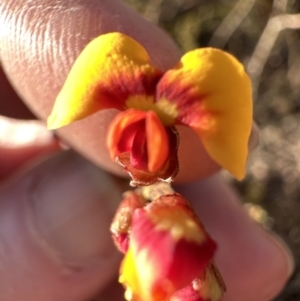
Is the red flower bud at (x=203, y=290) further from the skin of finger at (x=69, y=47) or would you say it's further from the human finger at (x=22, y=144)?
the human finger at (x=22, y=144)

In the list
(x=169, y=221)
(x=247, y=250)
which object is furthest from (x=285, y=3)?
(x=169, y=221)

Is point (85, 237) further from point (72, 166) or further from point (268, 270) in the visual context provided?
point (268, 270)

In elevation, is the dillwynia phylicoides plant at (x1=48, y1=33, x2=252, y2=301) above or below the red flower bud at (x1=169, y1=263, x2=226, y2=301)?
above

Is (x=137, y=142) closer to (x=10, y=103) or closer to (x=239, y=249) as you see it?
(x=239, y=249)

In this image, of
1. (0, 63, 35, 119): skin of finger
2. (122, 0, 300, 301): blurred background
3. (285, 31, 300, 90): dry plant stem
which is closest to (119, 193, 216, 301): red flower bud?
(0, 63, 35, 119): skin of finger

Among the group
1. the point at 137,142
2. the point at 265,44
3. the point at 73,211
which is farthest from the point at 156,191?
the point at 265,44

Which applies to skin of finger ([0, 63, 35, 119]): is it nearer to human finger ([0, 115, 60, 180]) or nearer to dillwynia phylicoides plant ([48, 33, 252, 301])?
human finger ([0, 115, 60, 180])

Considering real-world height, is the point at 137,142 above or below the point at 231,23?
above
